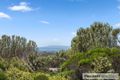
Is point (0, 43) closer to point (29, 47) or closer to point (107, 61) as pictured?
point (29, 47)

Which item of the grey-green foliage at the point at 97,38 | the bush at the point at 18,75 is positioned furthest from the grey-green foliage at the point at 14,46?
the bush at the point at 18,75

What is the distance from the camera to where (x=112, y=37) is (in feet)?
206

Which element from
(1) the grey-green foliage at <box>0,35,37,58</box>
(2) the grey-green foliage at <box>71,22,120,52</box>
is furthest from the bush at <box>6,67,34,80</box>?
(1) the grey-green foliage at <box>0,35,37,58</box>

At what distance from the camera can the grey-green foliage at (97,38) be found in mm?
61875

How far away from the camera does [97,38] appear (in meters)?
62.2

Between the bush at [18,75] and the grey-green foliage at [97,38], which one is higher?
the grey-green foliage at [97,38]

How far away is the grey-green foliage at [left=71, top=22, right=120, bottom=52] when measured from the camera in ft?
203

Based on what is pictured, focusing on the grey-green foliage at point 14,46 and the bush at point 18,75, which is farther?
the grey-green foliage at point 14,46

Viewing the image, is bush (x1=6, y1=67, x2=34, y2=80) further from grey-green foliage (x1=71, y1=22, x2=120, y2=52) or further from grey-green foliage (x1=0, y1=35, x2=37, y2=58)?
grey-green foliage (x1=0, y1=35, x2=37, y2=58)

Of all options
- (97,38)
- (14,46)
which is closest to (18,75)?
(97,38)

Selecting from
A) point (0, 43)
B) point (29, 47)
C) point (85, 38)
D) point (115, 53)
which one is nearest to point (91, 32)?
point (85, 38)

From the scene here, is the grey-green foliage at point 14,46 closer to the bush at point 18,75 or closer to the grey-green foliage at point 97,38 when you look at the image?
the grey-green foliage at point 97,38

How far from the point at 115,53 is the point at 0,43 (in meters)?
68.4

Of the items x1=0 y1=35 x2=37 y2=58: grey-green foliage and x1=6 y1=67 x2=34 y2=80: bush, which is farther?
x1=0 y1=35 x2=37 y2=58: grey-green foliage
